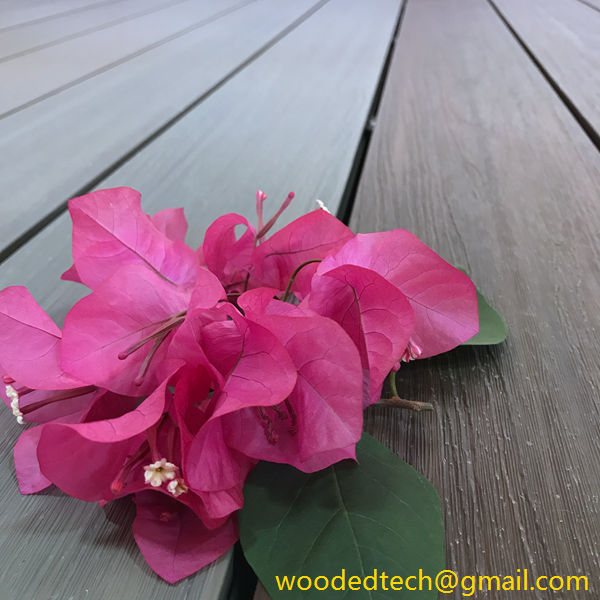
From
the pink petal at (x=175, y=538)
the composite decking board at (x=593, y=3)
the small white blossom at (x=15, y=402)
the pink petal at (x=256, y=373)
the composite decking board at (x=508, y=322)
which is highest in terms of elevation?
the composite decking board at (x=593, y=3)

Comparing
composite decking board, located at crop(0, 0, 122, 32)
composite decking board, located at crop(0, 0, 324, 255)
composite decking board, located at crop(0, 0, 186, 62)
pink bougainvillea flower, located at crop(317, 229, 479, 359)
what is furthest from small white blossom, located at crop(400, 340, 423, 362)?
composite decking board, located at crop(0, 0, 122, 32)

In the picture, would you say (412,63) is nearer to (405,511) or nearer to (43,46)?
(43,46)

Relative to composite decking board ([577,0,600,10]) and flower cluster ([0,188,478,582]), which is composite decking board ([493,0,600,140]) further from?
flower cluster ([0,188,478,582])

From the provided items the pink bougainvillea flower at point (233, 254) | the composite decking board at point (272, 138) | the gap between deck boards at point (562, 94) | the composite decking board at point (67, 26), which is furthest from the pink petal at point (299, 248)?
the composite decking board at point (67, 26)

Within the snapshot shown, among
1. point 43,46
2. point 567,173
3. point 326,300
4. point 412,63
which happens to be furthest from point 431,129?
point 43,46

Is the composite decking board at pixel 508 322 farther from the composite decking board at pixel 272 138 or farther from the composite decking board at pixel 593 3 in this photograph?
the composite decking board at pixel 593 3
